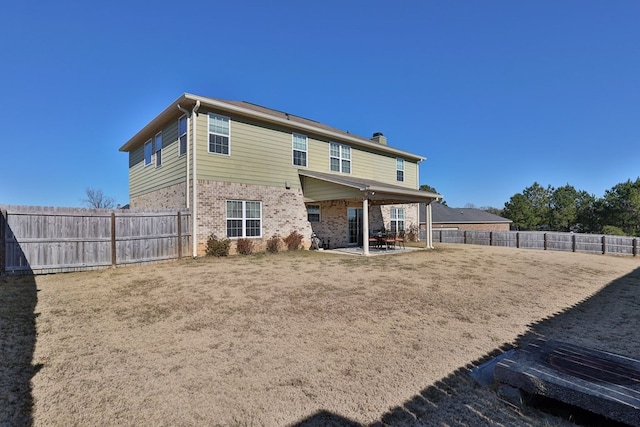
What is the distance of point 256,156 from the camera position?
13484 millimetres

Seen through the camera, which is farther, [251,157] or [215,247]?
[251,157]

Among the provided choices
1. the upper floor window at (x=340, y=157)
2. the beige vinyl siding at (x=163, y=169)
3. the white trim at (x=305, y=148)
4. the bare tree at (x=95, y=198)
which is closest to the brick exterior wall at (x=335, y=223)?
the upper floor window at (x=340, y=157)

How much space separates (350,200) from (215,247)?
7.98 m

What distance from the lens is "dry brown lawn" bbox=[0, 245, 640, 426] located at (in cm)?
270

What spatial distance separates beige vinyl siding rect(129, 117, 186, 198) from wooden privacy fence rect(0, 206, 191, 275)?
2.41 meters

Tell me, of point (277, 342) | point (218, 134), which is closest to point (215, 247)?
point (218, 134)

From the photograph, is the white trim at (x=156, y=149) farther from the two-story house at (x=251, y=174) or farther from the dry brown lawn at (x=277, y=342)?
the dry brown lawn at (x=277, y=342)

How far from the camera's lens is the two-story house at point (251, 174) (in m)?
11.9

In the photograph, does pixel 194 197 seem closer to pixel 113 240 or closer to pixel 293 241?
pixel 113 240

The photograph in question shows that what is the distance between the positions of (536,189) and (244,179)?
52.7 metres

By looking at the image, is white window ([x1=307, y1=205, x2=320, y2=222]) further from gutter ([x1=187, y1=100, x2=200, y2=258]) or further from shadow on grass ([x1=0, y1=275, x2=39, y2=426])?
shadow on grass ([x1=0, y1=275, x2=39, y2=426])

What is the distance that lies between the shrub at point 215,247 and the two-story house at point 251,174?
22cm

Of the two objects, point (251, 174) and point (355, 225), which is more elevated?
Result: point (251, 174)

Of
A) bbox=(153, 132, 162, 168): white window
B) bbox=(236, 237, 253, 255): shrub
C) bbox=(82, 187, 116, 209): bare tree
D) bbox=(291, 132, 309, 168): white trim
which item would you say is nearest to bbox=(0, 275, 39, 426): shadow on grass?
bbox=(236, 237, 253, 255): shrub
